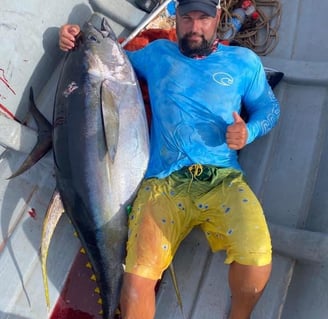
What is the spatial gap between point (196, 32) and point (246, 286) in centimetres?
140

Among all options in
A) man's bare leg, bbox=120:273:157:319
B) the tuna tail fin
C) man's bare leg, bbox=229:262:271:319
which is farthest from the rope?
man's bare leg, bbox=120:273:157:319

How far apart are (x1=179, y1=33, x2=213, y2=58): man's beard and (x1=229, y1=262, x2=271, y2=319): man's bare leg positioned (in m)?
1.20

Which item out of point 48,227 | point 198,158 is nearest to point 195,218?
point 198,158

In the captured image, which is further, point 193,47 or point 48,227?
point 193,47

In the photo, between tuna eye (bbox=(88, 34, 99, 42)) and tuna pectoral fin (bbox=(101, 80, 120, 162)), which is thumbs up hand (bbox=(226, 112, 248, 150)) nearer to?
tuna pectoral fin (bbox=(101, 80, 120, 162))

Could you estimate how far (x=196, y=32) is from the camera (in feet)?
8.73

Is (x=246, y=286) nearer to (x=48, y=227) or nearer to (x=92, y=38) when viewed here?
(x=48, y=227)

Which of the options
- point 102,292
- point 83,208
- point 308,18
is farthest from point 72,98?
point 308,18

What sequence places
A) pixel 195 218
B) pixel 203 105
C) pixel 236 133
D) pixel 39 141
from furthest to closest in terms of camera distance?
pixel 39 141 < pixel 203 105 < pixel 195 218 < pixel 236 133

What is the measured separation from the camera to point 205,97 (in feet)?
8.63

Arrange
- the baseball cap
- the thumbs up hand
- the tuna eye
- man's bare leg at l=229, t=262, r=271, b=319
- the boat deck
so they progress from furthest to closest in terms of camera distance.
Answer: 1. the tuna eye
2. the baseball cap
3. the boat deck
4. the thumbs up hand
5. man's bare leg at l=229, t=262, r=271, b=319

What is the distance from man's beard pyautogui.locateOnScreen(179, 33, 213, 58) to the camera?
2674 millimetres

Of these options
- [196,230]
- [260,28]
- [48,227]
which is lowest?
[196,230]

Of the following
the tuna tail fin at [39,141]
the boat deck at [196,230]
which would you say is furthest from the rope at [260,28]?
the tuna tail fin at [39,141]
